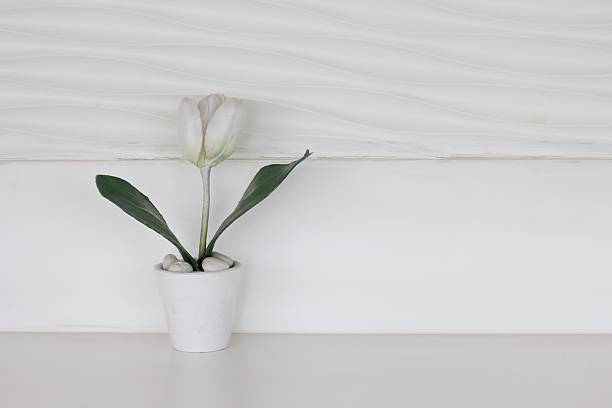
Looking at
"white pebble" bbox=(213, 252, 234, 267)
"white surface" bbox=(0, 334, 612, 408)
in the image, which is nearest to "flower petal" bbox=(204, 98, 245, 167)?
"white pebble" bbox=(213, 252, 234, 267)

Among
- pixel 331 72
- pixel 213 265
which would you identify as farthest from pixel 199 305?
pixel 331 72

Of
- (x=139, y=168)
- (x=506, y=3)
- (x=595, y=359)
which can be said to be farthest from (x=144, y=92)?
(x=595, y=359)

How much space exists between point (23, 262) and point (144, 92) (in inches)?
10.2

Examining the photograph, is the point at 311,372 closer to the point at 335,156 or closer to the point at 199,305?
the point at 199,305

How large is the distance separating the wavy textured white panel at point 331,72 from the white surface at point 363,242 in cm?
3

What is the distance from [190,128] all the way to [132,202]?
103 millimetres

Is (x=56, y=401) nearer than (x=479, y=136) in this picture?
Yes

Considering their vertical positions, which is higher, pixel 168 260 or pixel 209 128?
pixel 209 128

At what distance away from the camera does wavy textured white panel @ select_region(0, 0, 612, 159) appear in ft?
2.61

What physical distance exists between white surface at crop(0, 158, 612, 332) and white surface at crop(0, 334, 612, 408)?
1.3 inches

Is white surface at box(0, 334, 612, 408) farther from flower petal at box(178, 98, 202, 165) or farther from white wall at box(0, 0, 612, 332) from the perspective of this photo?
flower petal at box(178, 98, 202, 165)

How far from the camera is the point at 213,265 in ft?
2.39

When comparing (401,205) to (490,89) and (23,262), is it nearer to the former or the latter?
(490,89)

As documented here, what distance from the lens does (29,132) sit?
816mm
